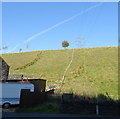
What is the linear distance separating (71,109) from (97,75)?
88.6ft

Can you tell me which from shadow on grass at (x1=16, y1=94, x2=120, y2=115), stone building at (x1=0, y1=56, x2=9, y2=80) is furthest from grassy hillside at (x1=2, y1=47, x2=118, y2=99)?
shadow on grass at (x1=16, y1=94, x2=120, y2=115)

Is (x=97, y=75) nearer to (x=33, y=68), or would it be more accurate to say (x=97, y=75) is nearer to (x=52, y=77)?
(x=52, y=77)

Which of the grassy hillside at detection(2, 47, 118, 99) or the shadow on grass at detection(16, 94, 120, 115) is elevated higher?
the grassy hillside at detection(2, 47, 118, 99)

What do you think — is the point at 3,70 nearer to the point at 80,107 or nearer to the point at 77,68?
the point at 80,107

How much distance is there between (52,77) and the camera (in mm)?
45750

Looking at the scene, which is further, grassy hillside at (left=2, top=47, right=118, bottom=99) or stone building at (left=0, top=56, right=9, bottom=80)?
grassy hillside at (left=2, top=47, right=118, bottom=99)

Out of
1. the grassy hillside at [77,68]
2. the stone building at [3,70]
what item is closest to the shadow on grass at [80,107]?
the grassy hillside at [77,68]

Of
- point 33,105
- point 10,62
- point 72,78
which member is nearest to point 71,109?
point 33,105

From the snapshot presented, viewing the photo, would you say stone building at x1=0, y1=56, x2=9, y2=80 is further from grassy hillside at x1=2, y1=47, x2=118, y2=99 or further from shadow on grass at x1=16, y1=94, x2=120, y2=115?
shadow on grass at x1=16, y1=94, x2=120, y2=115

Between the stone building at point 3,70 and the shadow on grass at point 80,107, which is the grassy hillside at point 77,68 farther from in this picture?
the shadow on grass at point 80,107

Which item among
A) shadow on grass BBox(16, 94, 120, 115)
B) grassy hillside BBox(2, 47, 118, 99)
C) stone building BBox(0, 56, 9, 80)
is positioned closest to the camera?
shadow on grass BBox(16, 94, 120, 115)

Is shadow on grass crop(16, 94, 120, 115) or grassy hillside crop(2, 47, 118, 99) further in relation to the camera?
grassy hillside crop(2, 47, 118, 99)

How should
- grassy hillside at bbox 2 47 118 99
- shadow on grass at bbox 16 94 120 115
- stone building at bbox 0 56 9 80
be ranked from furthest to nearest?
grassy hillside at bbox 2 47 118 99
stone building at bbox 0 56 9 80
shadow on grass at bbox 16 94 120 115

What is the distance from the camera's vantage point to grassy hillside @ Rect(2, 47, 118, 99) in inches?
1522
